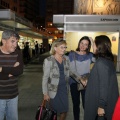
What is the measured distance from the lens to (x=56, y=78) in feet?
14.7

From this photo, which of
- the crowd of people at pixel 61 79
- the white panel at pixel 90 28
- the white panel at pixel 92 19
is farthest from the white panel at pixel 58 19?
the crowd of people at pixel 61 79

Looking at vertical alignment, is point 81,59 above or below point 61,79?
above

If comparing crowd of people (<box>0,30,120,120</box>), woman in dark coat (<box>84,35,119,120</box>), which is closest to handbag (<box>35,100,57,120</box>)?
crowd of people (<box>0,30,120,120</box>)

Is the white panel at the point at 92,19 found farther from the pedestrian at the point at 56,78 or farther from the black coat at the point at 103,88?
the black coat at the point at 103,88

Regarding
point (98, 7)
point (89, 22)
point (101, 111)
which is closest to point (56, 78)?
point (101, 111)

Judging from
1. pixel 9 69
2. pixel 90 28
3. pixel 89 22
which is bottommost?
pixel 9 69

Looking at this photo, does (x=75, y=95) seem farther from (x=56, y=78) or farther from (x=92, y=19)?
(x=92, y=19)

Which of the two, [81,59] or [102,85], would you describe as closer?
[102,85]

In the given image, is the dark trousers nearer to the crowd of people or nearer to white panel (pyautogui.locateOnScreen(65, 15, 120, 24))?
the crowd of people

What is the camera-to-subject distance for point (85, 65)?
5.02 meters

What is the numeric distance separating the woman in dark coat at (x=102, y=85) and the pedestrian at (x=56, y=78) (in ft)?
3.26

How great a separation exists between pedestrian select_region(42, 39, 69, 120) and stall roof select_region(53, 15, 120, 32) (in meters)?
10.3

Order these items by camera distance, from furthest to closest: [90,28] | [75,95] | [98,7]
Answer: [98,7] → [90,28] → [75,95]

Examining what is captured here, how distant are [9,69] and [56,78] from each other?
1.02 metres
